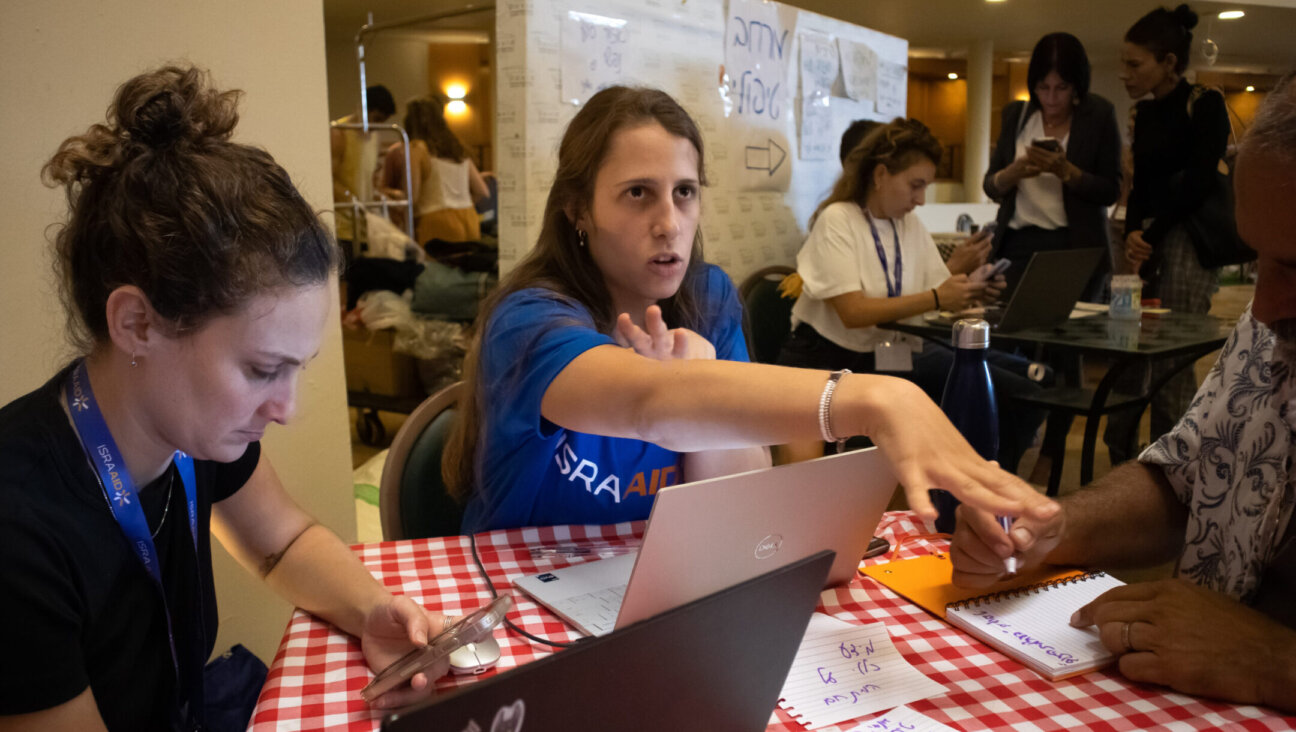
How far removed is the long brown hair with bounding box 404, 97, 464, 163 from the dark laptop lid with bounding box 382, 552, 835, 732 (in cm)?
489

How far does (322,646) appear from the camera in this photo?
38.6 inches

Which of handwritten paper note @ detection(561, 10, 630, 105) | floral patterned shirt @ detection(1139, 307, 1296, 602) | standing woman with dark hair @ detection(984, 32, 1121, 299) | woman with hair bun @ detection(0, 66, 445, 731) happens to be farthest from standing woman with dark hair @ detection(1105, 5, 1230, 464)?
woman with hair bun @ detection(0, 66, 445, 731)

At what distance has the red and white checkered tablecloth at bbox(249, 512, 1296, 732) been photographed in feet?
2.73

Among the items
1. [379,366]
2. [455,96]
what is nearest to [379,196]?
[379,366]

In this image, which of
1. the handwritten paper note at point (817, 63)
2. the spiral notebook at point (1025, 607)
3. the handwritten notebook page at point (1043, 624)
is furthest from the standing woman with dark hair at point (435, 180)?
the handwritten notebook page at point (1043, 624)

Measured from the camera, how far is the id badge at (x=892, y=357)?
10.1ft

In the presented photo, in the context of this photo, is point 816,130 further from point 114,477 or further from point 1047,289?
point 114,477

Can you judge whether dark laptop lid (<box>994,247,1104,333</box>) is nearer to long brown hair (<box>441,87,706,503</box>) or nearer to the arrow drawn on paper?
the arrow drawn on paper

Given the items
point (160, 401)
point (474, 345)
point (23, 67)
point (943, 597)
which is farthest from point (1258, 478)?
point (23, 67)

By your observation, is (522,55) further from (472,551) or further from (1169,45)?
(1169,45)

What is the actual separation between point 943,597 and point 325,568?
74cm

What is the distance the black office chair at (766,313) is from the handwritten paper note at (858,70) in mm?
1188

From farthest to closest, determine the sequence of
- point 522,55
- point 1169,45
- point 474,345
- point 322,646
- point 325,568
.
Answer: point 1169,45 → point 522,55 → point 474,345 → point 325,568 → point 322,646

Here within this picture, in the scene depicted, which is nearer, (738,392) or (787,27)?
(738,392)
